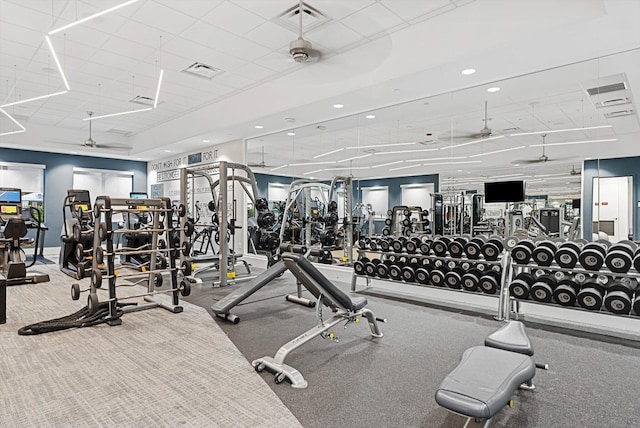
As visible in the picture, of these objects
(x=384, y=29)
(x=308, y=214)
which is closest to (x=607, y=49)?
(x=384, y=29)

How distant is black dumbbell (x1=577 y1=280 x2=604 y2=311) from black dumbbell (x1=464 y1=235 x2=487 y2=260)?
1.04 meters

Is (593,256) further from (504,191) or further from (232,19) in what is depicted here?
(232,19)

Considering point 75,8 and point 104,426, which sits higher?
point 75,8

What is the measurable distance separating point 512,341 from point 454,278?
82.9 inches

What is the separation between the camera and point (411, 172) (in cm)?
716

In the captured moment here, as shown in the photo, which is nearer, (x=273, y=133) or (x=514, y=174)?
(x=514, y=174)

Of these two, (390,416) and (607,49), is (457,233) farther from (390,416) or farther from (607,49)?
(390,416)

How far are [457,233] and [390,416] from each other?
4.01 m

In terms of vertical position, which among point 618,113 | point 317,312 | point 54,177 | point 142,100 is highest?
point 142,100

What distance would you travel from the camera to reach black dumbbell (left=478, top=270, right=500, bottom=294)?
4129mm

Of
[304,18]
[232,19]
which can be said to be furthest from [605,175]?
[232,19]

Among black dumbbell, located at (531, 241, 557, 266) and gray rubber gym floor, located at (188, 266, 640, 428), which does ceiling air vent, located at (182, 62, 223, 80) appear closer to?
gray rubber gym floor, located at (188, 266, 640, 428)

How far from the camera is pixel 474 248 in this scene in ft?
14.1

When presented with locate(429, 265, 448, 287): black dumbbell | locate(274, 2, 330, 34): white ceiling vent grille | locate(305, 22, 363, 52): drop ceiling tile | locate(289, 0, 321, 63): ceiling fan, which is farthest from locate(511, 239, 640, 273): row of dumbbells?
locate(274, 2, 330, 34): white ceiling vent grille
